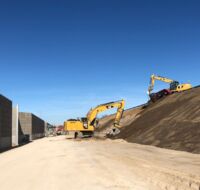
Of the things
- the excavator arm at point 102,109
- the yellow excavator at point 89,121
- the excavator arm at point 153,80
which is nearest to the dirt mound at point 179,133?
the excavator arm at point 102,109

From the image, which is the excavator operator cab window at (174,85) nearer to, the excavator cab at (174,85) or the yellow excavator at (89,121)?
the excavator cab at (174,85)

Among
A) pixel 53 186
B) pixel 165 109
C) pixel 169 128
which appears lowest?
pixel 53 186

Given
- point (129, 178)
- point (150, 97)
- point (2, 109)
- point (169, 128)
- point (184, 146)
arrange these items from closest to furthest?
1. point (129, 178)
2. point (184, 146)
3. point (169, 128)
4. point (2, 109)
5. point (150, 97)

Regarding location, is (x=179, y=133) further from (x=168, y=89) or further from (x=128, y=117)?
(x=128, y=117)

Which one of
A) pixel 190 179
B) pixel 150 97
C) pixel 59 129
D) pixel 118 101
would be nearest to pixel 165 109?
pixel 118 101

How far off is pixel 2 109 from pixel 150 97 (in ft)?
92.0

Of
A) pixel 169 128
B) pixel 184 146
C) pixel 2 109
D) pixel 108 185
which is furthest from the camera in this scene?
pixel 2 109

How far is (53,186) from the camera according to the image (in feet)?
46.5

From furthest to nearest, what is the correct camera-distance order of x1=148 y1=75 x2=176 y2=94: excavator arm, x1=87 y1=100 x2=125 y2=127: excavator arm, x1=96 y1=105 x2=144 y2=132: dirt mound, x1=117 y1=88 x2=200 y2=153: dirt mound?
x1=148 y1=75 x2=176 y2=94: excavator arm, x1=96 y1=105 x2=144 y2=132: dirt mound, x1=87 y1=100 x2=125 y2=127: excavator arm, x1=117 y1=88 x2=200 y2=153: dirt mound

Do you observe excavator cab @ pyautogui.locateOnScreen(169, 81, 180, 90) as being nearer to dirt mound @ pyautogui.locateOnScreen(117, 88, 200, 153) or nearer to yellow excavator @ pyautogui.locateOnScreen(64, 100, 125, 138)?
yellow excavator @ pyautogui.locateOnScreen(64, 100, 125, 138)

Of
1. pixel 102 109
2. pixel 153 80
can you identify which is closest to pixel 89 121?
pixel 102 109

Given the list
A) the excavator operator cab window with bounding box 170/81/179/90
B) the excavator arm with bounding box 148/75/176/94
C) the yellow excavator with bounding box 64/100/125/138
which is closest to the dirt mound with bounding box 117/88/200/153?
the yellow excavator with bounding box 64/100/125/138

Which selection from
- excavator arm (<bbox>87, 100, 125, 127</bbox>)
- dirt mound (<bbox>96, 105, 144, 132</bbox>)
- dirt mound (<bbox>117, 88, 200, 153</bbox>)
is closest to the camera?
dirt mound (<bbox>117, 88, 200, 153</bbox>)

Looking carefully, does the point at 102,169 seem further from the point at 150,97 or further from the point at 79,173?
the point at 150,97
